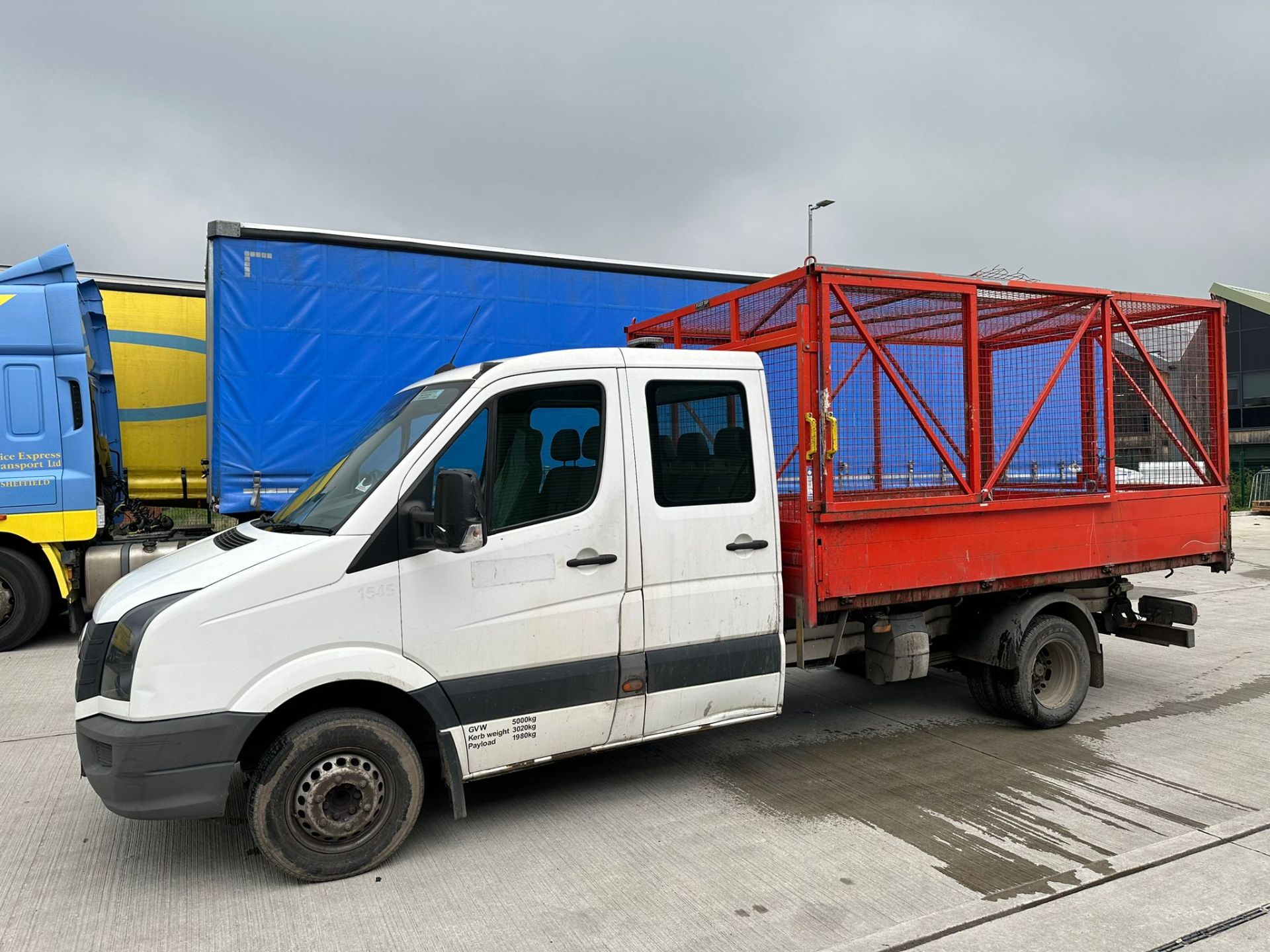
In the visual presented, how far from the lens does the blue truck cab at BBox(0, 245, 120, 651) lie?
326 inches

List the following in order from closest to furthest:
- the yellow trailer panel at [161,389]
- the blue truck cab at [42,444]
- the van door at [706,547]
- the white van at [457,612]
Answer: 1. the white van at [457,612]
2. the van door at [706,547]
3. the blue truck cab at [42,444]
4. the yellow trailer panel at [161,389]

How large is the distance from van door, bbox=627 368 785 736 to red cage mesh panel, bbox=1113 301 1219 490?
298 centimetres

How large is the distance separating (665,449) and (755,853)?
194 centimetres

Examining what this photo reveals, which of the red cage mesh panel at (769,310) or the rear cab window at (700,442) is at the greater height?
the red cage mesh panel at (769,310)

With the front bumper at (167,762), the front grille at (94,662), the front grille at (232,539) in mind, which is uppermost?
the front grille at (232,539)

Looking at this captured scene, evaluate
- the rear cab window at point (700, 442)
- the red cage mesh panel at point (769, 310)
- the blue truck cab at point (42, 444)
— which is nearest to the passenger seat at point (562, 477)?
the rear cab window at point (700, 442)

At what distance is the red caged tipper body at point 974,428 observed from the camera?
16.5 ft

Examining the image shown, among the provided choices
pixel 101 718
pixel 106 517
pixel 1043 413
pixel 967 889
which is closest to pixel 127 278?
pixel 106 517

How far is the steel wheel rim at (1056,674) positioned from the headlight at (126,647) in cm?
517

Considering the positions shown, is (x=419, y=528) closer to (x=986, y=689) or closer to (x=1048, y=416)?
(x=986, y=689)

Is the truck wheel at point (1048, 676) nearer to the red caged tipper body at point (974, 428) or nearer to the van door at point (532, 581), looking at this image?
the red caged tipper body at point (974, 428)

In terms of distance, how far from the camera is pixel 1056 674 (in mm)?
6152

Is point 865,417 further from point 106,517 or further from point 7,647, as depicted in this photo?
point 7,647

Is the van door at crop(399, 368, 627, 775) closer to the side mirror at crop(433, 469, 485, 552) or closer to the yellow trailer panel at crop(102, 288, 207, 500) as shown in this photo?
the side mirror at crop(433, 469, 485, 552)
